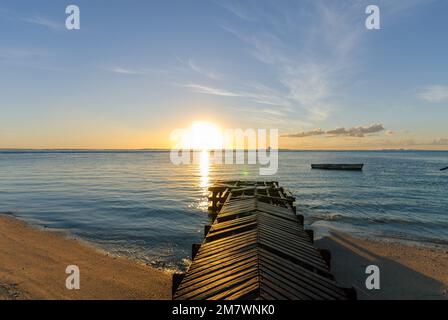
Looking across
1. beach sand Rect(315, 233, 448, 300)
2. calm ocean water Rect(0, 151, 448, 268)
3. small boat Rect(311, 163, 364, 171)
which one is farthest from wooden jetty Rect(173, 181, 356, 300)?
small boat Rect(311, 163, 364, 171)

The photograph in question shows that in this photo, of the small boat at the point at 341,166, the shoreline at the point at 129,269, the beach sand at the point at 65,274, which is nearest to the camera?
the beach sand at the point at 65,274

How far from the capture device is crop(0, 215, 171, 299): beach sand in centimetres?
1071

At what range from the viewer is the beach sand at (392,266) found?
11.5 m

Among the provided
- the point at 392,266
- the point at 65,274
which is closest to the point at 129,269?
the point at 65,274

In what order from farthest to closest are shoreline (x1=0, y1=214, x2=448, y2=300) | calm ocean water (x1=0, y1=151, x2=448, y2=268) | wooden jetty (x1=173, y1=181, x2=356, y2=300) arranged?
1. calm ocean water (x1=0, y1=151, x2=448, y2=268)
2. shoreline (x1=0, y1=214, x2=448, y2=300)
3. wooden jetty (x1=173, y1=181, x2=356, y2=300)

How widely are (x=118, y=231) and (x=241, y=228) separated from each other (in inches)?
463

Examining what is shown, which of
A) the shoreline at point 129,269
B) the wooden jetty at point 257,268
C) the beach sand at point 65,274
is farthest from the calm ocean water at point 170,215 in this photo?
the wooden jetty at point 257,268

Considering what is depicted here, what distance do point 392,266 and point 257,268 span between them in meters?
10.1

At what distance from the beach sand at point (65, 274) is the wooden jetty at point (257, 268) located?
3.29 m

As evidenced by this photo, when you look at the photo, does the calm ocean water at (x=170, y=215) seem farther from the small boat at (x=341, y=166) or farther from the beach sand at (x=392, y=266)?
the small boat at (x=341, y=166)

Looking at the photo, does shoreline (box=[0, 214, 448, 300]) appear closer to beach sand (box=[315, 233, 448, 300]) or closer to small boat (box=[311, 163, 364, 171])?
beach sand (box=[315, 233, 448, 300])

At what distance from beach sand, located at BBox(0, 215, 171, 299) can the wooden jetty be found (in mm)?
3285

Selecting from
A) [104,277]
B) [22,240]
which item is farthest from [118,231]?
[104,277]
